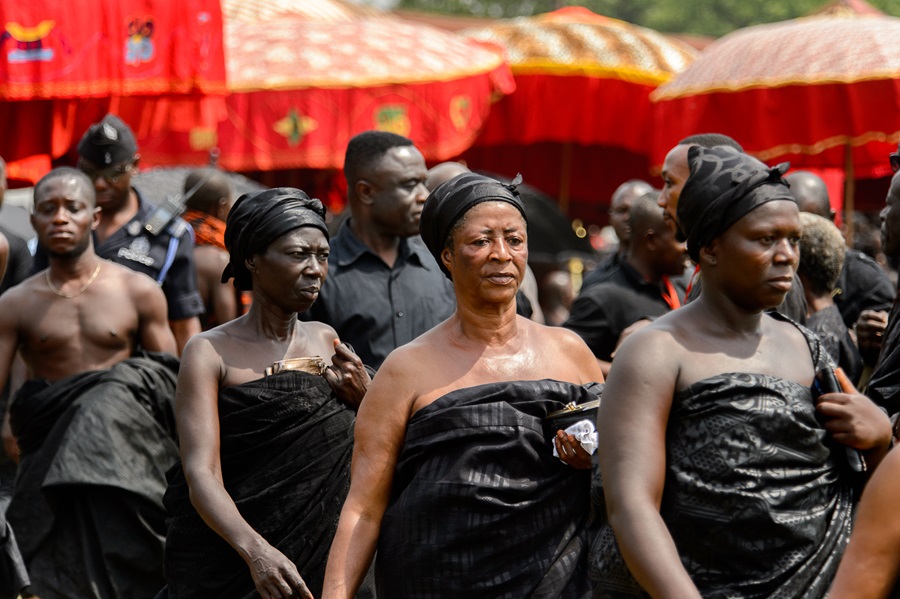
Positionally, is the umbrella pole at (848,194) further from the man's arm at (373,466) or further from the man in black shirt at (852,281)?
the man's arm at (373,466)

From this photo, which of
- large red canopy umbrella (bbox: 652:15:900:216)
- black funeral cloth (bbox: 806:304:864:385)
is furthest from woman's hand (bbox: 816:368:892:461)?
large red canopy umbrella (bbox: 652:15:900:216)

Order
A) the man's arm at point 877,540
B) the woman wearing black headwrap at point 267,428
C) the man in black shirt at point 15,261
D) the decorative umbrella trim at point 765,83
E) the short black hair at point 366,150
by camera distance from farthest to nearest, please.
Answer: the decorative umbrella trim at point 765,83, the man in black shirt at point 15,261, the short black hair at point 366,150, the woman wearing black headwrap at point 267,428, the man's arm at point 877,540

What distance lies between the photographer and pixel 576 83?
16.5m

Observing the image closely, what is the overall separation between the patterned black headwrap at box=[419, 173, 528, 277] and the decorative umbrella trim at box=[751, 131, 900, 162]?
6.82 meters

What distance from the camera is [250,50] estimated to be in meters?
13.5

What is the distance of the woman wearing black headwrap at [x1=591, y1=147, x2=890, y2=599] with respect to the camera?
11.3 ft

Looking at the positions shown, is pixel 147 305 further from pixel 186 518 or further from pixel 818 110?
pixel 818 110

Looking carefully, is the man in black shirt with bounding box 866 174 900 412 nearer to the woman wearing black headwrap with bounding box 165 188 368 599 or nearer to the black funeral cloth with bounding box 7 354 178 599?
the woman wearing black headwrap with bounding box 165 188 368 599

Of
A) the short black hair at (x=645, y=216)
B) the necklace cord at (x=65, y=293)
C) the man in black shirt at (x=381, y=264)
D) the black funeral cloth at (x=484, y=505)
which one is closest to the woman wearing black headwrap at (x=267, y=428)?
the black funeral cloth at (x=484, y=505)

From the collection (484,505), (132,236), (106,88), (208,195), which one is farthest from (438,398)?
(106,88)

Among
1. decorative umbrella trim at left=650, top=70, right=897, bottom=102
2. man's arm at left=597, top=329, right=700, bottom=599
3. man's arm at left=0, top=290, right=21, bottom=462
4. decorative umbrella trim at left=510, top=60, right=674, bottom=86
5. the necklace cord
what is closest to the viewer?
man's arm at left=597, top=329, right=700, bottom=599

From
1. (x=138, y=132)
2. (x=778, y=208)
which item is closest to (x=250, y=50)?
(x=138, y=132)

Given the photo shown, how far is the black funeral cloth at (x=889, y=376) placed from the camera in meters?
4.64

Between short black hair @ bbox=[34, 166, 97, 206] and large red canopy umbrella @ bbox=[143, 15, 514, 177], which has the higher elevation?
short black hair @ bbox=[34, 166, 97, 206]
